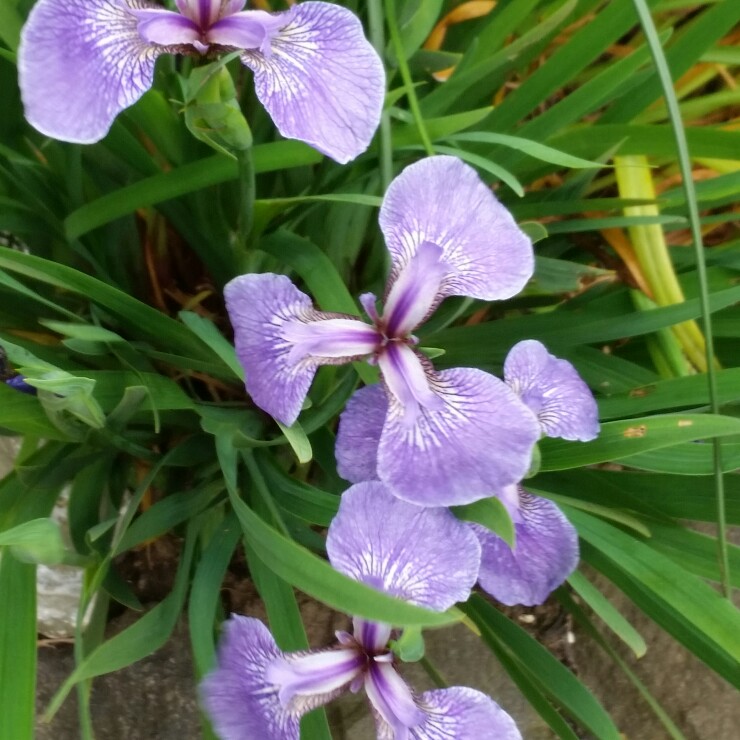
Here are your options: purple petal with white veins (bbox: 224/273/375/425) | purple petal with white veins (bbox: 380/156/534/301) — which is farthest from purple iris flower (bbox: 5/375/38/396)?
purple petal with white veins (bbox: 380/156/534/301)

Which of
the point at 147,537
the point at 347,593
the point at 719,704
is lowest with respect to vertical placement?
the point at 719,704

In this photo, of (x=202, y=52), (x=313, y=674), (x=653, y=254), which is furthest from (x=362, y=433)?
(x=653, y=254)

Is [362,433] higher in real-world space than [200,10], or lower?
lower

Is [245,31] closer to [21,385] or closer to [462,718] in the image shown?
[21,385]

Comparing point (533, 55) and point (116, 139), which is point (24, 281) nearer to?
point (116, 139)

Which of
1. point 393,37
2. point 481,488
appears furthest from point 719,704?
point 393,37

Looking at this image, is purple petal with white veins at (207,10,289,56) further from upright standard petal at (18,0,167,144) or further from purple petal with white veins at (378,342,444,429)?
purple petal with white veins at (378,342,444,429)

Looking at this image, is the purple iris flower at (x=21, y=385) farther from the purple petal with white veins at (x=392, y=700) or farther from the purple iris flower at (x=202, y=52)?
the purple petal with white veins at (x=392, y=700)

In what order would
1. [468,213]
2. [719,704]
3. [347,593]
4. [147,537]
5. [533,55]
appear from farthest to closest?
1. [719,704]
2. [533,55]
3. [147,537]
4. [468,213]
5. [347,593]

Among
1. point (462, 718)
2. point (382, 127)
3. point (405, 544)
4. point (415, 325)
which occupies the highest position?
point (382, 127)
